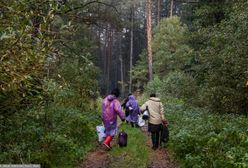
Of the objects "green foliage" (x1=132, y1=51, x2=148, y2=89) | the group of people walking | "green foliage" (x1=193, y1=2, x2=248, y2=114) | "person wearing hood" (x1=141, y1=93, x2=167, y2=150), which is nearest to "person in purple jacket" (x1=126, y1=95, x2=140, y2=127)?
"green foliage" (x1=193, y1=2, x2=248, y2=114)

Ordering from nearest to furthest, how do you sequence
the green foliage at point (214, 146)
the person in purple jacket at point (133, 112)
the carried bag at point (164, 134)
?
the green foliage at point (214, 146) → the carried bag at point (164, 134) → the person in purple jacket at point (133, 112)

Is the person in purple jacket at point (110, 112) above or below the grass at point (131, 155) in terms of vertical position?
above

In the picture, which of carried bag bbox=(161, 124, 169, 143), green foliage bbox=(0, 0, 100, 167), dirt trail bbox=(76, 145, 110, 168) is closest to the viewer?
green foliage bbox=(0, 0, 100, 167)

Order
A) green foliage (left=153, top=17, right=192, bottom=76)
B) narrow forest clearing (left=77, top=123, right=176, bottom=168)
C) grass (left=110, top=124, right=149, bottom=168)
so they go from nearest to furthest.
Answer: grass (left=110, top=124, right=149, bottom=168)
narrow forest clearing (left=77, top=123, right=176, bottom=168)
green foliage (left=153, top=17, right=192, bottom=76)

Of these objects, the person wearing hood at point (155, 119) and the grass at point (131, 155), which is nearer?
the grass at point (131, 155)

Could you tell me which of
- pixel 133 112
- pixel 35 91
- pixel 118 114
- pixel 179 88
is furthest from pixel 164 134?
pixel 179 88

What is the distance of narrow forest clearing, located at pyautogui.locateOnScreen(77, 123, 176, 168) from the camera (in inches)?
378

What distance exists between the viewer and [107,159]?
1041cm

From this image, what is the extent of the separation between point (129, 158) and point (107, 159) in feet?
2.48

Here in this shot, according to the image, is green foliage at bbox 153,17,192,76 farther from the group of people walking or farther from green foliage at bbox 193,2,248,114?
the group of people walking

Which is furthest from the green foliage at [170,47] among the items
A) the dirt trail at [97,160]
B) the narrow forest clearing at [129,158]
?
the dirt trail at [97,160]

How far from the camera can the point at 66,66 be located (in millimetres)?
16766

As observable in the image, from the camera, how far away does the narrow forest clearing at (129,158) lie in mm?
9602

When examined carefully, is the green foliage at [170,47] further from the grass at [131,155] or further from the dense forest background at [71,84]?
the grass at [131,155]
